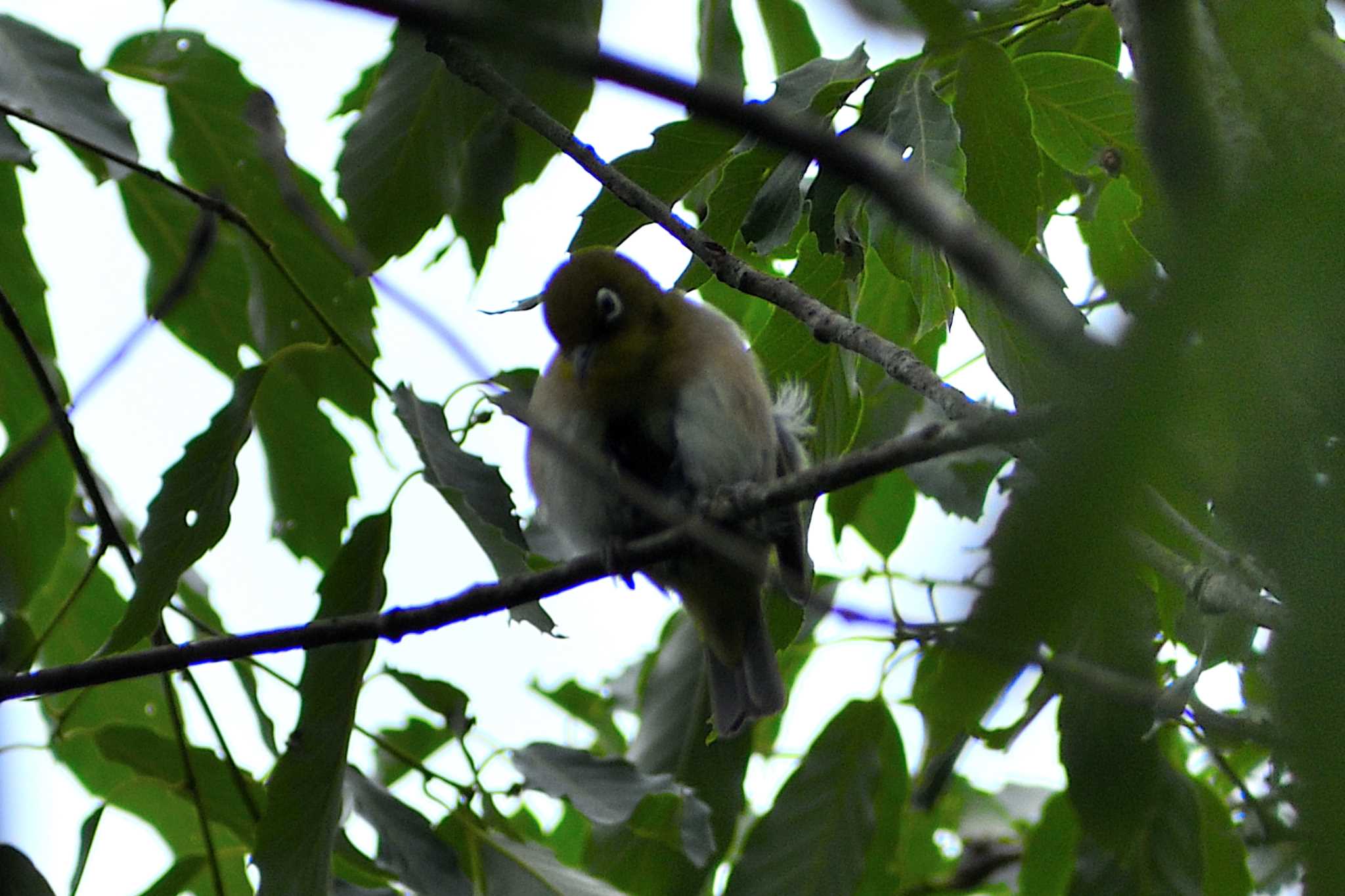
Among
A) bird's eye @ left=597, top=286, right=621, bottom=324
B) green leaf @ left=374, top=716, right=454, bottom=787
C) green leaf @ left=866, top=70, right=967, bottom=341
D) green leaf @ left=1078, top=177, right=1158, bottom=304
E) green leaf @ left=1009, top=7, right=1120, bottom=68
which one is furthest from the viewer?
green leaf @ left=374, top=716, right=454, bottom=787

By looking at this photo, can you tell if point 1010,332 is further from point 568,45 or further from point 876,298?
point 568,45

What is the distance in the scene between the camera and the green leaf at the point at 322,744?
3293mm

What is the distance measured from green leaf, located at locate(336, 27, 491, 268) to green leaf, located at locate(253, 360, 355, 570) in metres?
0.69

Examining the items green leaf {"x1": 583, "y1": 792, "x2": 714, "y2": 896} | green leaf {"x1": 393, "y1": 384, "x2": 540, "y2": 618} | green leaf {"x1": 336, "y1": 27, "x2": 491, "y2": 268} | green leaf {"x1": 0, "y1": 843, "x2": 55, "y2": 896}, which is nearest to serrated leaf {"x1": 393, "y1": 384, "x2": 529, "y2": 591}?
green leaf {"x1": 393, "y1": 384, "x2": 540, "y2": 618}

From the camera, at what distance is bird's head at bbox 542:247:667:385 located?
4371 mm

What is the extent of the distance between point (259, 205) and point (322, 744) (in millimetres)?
1811

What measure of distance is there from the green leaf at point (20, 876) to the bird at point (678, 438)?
1741 millimetres

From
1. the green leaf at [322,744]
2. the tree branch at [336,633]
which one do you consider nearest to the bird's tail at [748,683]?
the green leaf at [322,744]

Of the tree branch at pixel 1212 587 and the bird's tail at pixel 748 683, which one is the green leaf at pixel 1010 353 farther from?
the bird's tail at pixel 748 683

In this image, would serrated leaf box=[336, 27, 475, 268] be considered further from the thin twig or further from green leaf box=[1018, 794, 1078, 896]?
green leaf box=[1018, 794, 1078, 896]

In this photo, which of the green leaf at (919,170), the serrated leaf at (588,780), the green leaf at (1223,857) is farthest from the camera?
the green leaf at (1223,857)

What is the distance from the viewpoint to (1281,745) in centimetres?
69

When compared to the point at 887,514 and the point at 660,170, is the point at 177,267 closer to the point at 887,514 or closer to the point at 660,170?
the point at 660,170

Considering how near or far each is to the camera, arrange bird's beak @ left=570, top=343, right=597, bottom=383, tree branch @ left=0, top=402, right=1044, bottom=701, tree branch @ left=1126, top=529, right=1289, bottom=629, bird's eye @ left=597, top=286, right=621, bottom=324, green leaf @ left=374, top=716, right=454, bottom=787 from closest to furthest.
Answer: tree branch @ left=1126, top=529, right=1289, bottom=629 < tree branch @ left=0, top=402, right=1044, bottom=701 < bird's beak @ left=570, top=343, right=597, bottom=383 < bird's eye @ left=597, top=286, right=621, bottom=324 < green leaf @ left=374, top=716, right=454, bottom=787
